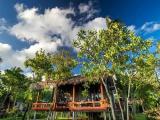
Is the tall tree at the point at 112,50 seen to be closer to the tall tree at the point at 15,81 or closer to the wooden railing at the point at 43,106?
the wooden railing at the point at 43,106

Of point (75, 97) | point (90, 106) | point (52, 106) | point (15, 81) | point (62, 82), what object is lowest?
point (90, 106)

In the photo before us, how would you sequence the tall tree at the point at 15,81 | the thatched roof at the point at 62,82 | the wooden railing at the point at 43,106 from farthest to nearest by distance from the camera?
the tall tree at the point at 15,81 → the wooden railing at the point at 43,106 → the thatched roof at the point at 62,82

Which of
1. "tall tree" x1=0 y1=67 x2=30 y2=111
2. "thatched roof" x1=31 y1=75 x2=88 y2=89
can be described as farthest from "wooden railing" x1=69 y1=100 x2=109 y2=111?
"tall tree" x1=0 y1=67 x2=30 y2=111

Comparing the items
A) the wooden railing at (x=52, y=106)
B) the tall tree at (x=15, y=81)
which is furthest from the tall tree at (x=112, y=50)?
the tall tree at (x=15, y=81)

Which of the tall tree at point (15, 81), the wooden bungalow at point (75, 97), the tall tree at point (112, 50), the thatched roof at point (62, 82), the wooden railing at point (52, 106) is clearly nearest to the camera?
the tall tree at point (112, 50)

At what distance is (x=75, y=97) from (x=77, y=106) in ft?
11.9

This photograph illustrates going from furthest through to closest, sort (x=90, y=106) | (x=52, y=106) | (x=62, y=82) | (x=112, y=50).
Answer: (x=62, y=82), (x=52, y=106), (x=90, y=106), (x=112, y=50)

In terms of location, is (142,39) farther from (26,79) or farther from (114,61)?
(26,79)

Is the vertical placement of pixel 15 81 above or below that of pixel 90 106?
above

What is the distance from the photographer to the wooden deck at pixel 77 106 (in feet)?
84.1

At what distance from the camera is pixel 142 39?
21672mm

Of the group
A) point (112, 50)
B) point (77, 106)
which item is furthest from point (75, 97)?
point (112, 50)

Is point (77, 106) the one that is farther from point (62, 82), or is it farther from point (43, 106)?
point (43, 106)

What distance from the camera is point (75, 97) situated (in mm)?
32094
